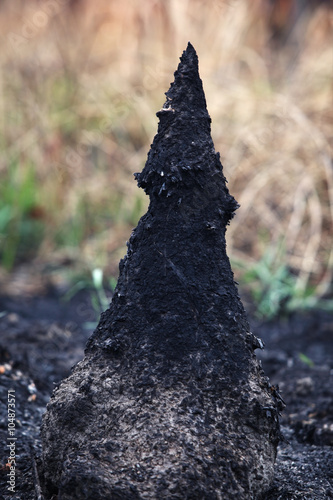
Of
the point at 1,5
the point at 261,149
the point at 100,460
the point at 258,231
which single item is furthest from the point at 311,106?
the point at 100,460

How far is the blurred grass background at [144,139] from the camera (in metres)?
3.66

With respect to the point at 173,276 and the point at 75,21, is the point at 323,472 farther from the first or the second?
the point at 75,21

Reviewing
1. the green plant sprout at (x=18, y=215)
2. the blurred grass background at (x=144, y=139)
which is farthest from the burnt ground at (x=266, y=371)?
the green plant sprout at (x=18, y=215)

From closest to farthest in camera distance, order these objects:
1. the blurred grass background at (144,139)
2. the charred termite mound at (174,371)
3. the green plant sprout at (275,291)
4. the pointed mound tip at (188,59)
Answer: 1. the charred termite mound at (174,371)
2. the pointed mound tip at (188,59)
3. the green plant sprout at (275,291)
4. the blurred grass background at (144,139)

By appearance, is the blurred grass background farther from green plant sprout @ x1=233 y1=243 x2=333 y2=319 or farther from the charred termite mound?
the charred termite mound

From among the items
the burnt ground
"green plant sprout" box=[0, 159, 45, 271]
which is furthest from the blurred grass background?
the burnt ground

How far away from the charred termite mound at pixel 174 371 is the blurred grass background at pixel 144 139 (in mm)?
1967

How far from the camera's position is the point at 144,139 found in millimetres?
4473

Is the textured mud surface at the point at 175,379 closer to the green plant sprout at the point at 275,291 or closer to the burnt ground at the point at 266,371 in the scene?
the burnt ground at the point at 266,371

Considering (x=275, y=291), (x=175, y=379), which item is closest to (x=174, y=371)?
(x=175, y=379)

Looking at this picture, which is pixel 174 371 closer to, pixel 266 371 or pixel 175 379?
pixel 175 379

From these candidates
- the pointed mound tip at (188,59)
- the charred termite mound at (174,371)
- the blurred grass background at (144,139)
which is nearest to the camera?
the charred termite mound at (174,371)

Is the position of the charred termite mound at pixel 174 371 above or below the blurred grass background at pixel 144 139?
below

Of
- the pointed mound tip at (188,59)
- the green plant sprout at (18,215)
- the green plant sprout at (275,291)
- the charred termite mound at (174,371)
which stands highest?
the green plant sprout at (18,215)
